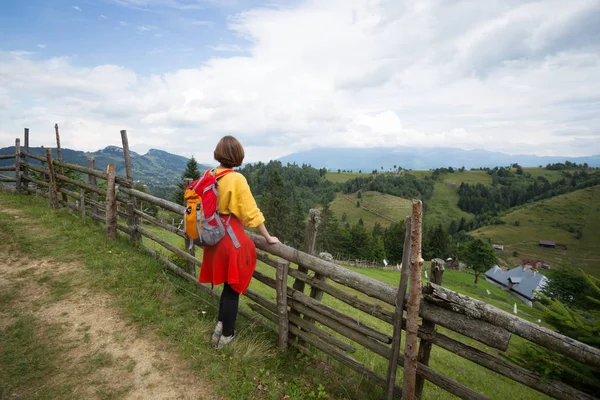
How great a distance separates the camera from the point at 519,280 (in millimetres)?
62219

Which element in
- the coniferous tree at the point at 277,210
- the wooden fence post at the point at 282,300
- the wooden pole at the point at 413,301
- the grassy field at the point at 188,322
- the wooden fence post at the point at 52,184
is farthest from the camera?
the coniferous tree at the point at 277,210

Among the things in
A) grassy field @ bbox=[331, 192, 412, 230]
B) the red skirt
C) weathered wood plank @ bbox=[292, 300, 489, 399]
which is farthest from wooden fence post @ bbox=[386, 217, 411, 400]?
grassy field @ bbox=[331, 192, 412, 230]

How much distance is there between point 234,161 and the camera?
3.72 meters

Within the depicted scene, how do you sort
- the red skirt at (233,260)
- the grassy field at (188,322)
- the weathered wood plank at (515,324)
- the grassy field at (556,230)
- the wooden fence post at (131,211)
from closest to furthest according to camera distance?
the weathered wood plank at (515,324) → the red skirt at (233,260) → the grassy field at (188,322) → the wooden fence post at (131,211) → the grassy field at (556,230)

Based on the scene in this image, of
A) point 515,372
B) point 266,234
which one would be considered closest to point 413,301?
point 515,372

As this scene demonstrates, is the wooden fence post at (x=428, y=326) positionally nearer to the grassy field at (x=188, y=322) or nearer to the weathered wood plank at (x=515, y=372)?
the weathered wood plank at (x=515, y=372)

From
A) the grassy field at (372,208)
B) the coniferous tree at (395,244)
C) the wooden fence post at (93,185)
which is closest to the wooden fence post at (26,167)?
the wooden fence post at (93,185)

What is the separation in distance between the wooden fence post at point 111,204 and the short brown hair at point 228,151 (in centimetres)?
543

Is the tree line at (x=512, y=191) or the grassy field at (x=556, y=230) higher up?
the tree line at (x=512, y=191)

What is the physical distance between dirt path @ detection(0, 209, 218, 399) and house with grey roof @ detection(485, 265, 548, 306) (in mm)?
66881

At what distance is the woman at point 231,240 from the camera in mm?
3602

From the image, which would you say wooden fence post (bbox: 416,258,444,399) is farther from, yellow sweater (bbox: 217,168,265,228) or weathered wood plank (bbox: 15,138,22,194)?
weathered wood plank (bbox: 15,138,22,194)

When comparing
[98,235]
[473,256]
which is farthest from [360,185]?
[98,235]

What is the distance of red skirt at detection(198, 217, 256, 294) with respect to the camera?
3.79 meters
